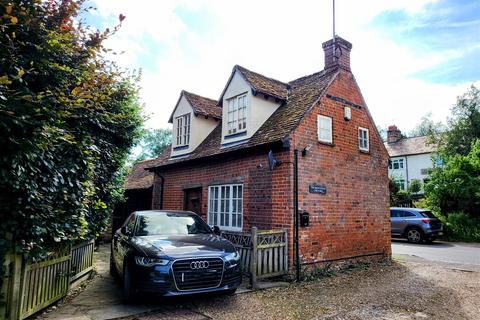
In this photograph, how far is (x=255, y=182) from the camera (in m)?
9.12

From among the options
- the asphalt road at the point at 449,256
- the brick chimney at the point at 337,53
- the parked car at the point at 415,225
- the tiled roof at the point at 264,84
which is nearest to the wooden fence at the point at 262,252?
the tiled roof at the point at 264,84

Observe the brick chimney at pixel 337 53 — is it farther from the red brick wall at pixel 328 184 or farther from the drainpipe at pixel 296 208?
the drainpipe at pixel 296 208

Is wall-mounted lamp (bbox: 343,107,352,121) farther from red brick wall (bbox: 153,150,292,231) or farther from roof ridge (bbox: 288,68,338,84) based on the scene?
red brick wall (bbox: 153,150,292,231)

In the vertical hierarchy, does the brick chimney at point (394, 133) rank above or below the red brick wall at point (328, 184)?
above

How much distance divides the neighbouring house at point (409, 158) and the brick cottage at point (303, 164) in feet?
83.2

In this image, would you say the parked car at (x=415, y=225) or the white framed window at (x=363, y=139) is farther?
the parked car at (x=415, y=225)

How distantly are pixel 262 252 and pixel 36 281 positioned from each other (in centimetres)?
447

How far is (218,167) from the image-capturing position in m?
10.6

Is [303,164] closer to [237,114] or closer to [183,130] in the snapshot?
[237,114]

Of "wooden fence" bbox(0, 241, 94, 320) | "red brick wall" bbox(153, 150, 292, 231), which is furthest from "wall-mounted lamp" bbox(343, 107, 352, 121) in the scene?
"wooden fence" bbox(0, 241, 94, 320)

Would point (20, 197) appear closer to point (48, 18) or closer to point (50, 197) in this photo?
point (50, 197)

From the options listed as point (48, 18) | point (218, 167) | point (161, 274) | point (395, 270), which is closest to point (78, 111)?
point (48, 18)

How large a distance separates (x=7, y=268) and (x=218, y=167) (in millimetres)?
6984

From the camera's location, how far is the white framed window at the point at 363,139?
34.6 ft
